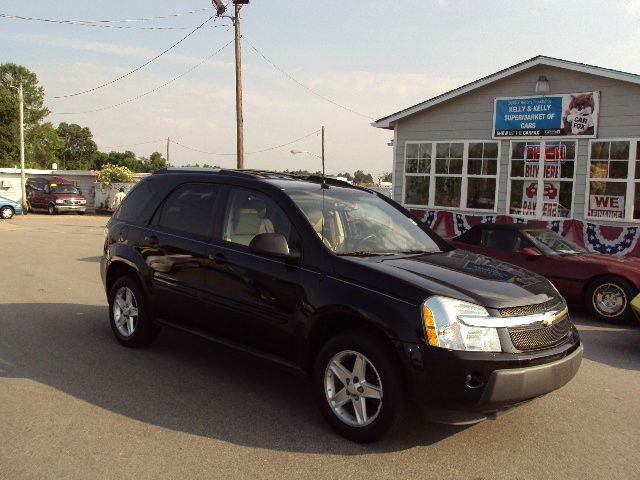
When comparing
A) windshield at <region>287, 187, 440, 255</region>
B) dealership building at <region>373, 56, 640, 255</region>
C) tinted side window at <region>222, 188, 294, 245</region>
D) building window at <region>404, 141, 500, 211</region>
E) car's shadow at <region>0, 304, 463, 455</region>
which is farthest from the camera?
building window at <region>404, 141, 500, 211</region>

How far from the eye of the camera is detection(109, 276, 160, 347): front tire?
19.0 ft

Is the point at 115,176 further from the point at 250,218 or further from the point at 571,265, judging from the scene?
the point at 250,218

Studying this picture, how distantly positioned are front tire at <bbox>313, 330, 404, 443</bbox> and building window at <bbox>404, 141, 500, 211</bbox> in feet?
38.9

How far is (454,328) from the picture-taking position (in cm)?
361

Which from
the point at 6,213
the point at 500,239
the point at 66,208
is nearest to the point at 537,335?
the point at 500,239

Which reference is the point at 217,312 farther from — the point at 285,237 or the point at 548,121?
the point at 548,121

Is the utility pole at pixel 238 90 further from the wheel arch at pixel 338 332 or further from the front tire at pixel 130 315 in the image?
the wheel arch at pixel 338 332

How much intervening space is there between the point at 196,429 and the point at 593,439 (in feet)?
8.83

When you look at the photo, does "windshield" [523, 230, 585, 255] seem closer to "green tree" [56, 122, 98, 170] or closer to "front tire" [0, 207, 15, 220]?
"front tire" [0, 207, 15, 220]

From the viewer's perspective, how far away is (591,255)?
8.78 meters

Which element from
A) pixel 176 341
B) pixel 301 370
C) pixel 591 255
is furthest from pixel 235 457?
pixel 591 255

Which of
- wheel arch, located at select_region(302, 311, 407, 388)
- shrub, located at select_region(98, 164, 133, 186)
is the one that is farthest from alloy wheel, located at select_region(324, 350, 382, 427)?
shrub, located at select_region(98, 164, 133, 186)

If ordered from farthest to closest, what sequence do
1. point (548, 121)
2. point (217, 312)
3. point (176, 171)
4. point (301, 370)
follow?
1. point (548, 121)
2. point (176, 171)
3. point (217, 312)
4. point (301, 370)

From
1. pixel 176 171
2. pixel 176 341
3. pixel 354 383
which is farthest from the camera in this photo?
pixel 176 341
